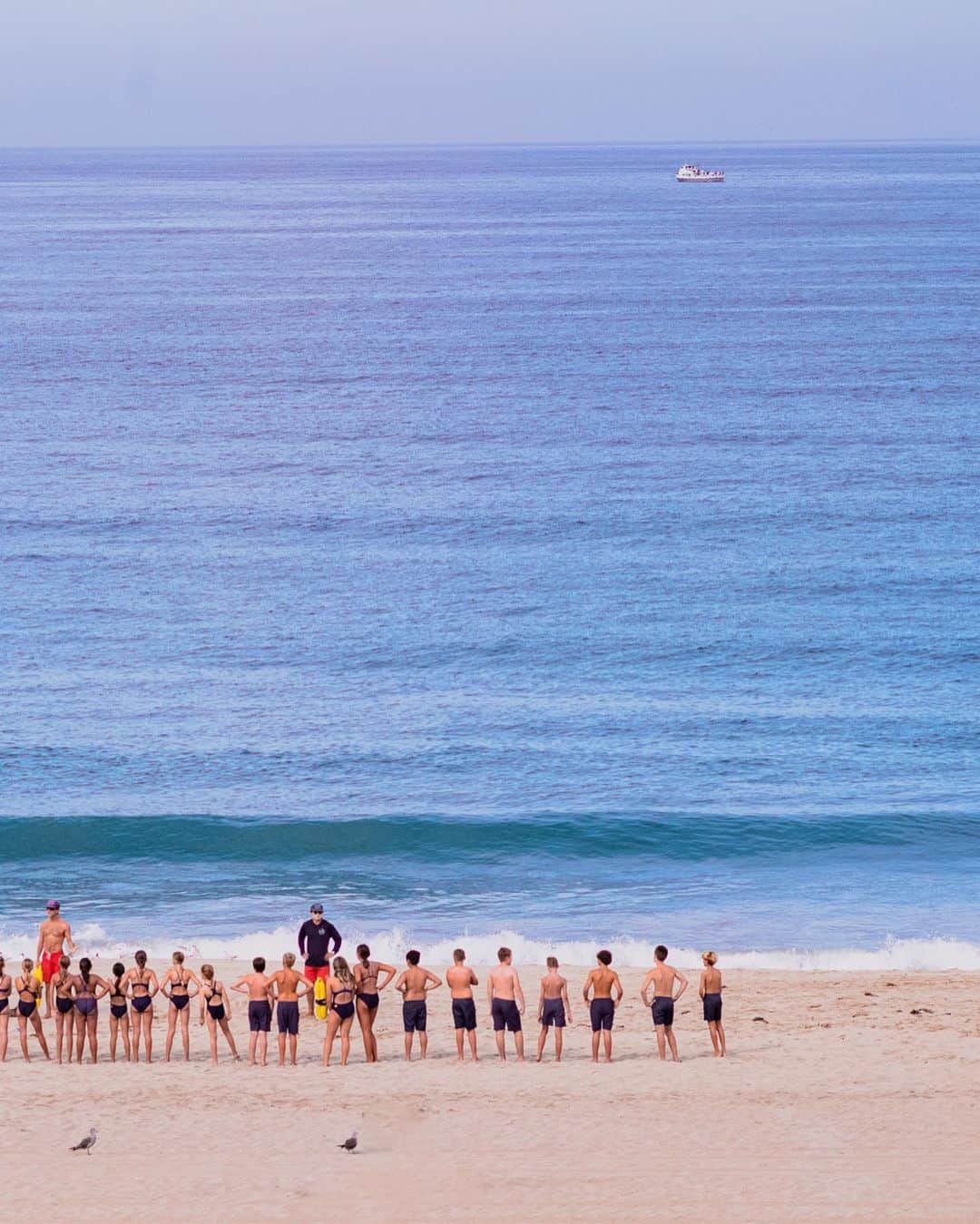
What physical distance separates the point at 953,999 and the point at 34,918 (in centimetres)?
1562

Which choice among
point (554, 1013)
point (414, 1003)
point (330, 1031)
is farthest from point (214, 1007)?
point (554, 1013)

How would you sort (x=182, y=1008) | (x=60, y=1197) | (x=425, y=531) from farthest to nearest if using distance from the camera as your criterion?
(x=425, y=531) < (x=182, y=1008) < (x=60, y=1197)

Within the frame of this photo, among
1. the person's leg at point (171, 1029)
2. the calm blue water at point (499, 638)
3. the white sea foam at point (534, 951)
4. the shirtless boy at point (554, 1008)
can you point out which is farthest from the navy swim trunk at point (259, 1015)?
the calm blue water at point (499, 638)

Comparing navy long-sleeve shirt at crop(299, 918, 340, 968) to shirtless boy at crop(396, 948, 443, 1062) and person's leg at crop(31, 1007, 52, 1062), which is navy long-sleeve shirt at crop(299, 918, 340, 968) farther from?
person's leg at crop(31, 1007, 52, 1062)

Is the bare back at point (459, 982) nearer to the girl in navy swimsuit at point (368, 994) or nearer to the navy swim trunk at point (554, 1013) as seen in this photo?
the girl in navy swimsuit at point (368, 994)

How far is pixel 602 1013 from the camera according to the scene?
20.3 m

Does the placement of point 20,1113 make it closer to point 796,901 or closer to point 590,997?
point 590,997

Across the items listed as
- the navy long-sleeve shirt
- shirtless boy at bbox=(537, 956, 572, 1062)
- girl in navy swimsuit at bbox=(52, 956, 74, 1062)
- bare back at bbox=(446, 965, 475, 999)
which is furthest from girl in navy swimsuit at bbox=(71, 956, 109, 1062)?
shirtless boy at bbox=(537, 956, 572, 1062)

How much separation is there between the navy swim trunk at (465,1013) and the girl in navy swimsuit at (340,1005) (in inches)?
51.1

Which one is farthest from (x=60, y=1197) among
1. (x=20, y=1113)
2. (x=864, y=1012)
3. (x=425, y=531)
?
(x=425, y=531)

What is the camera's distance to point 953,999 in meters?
23.4

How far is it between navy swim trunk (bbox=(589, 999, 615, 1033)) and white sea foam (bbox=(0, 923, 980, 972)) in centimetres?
555

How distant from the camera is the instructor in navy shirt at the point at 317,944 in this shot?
835 inches

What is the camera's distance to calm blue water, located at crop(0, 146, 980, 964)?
31281 mm
